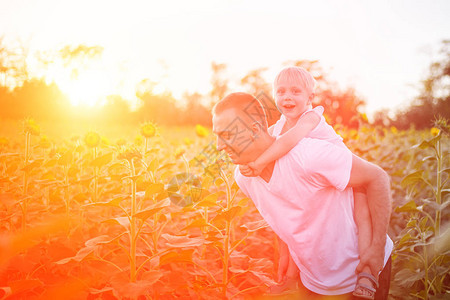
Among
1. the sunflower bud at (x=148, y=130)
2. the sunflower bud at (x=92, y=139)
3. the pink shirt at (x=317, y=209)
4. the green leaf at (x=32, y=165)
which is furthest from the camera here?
the sunflower bud at (x=92, y=139)

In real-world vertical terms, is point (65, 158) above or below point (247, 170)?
below

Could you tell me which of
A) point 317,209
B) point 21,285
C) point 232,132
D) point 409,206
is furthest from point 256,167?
point 409,206

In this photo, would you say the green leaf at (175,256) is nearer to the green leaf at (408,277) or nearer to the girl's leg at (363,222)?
the girl's leg at (363,222)

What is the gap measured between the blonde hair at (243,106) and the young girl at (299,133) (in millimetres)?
146

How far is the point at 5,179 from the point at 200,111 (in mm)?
12872

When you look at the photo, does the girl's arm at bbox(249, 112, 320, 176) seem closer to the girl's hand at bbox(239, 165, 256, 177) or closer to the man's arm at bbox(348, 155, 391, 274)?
the girl's hand at bbox(239, 165, 256, 177)

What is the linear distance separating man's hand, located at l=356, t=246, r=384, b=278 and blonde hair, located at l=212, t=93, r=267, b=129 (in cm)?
68

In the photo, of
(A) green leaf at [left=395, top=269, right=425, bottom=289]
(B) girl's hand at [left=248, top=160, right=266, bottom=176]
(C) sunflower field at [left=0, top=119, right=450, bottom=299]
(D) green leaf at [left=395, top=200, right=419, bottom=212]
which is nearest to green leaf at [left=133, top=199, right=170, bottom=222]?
(C) sunflower field at [left=0, top=119, right=450, bottom=299]

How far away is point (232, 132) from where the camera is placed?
130 centimetres

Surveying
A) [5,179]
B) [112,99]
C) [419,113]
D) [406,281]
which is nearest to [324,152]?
[406,281]

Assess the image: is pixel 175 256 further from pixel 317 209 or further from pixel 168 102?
pixel 168 102

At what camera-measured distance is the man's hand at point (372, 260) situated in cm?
137

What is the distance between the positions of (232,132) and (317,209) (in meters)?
0.46

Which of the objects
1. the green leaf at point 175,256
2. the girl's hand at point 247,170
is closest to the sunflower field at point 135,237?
the green leaf at point 175,256
